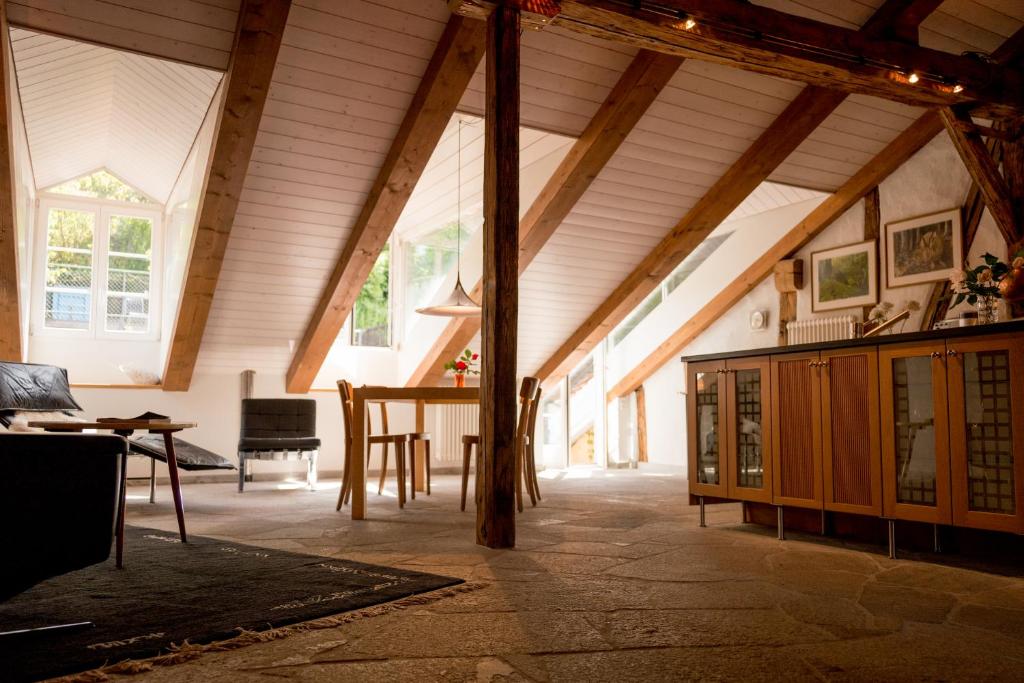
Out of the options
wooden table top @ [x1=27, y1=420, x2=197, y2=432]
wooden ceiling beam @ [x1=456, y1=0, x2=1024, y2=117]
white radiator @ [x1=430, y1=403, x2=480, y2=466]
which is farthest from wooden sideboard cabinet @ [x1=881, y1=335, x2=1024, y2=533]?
white radiator @ [x1=430, y1=403, x2=480, y2=466]

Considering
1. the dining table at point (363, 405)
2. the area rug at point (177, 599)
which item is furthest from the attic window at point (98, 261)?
the area rug at point (177, 599)

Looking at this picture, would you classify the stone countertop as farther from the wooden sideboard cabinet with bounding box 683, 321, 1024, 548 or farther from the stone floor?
the stone floor

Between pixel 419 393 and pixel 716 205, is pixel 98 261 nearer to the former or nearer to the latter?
pixel 419 393

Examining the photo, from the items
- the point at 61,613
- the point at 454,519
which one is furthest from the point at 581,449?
the point at 61,613

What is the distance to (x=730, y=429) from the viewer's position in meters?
4.33

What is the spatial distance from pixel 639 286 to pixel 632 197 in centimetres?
123

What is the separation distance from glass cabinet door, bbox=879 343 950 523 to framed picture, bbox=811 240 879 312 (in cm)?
377

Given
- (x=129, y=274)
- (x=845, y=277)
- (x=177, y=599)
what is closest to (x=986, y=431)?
(x=177, y=599)

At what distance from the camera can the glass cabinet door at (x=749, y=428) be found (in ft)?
13.6

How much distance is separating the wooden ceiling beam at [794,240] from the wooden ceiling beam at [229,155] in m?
4.70

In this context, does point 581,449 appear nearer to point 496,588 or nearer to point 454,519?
point 454,519

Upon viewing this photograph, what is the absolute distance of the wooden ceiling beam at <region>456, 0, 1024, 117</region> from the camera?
177 inches

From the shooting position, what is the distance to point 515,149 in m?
4.01

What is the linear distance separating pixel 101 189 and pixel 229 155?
3.80 m
